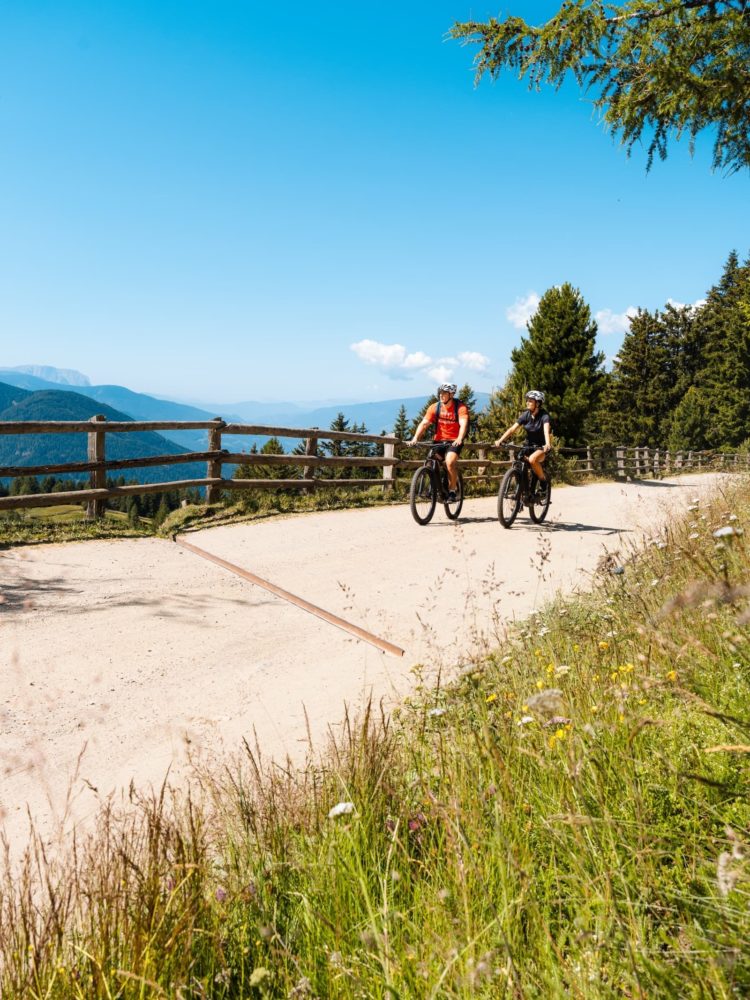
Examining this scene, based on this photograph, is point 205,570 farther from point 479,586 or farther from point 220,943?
point 220,943

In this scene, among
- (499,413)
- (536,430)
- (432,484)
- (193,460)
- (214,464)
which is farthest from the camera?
(499,413)

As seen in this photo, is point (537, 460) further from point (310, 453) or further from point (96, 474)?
point (96, 474)

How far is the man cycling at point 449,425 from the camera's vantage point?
432 inches

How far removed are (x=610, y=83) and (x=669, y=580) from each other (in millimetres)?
5732

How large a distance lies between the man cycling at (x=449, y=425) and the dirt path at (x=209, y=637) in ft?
5.41

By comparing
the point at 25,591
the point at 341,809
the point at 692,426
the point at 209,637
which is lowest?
the point at 209,637

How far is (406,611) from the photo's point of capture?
6.34 metres

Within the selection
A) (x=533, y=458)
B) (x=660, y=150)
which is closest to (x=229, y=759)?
(x=660, y=150)

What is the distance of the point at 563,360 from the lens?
4338 centimetres

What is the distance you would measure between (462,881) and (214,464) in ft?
35.7

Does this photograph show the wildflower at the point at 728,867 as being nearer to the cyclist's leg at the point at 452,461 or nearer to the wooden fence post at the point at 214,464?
the cyclist's leg at the point at 452,461

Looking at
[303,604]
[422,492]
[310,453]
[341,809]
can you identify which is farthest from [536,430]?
[341,809]

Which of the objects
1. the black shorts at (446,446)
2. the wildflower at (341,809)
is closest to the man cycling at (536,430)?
the black shorts at (446,446)

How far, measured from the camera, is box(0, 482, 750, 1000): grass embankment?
1486 mm
